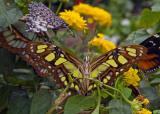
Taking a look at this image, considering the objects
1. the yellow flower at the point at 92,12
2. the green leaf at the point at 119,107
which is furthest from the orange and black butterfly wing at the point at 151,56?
the yellow flower at the point at 92,12

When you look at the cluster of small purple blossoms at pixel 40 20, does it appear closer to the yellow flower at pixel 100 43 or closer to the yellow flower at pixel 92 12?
the yellow flower at pixel 100 43

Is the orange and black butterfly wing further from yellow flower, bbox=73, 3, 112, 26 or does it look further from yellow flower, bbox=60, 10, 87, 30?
yellow flower, bbox=73, 3, 112, 26

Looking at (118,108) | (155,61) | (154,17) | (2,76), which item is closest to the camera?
(118,108)

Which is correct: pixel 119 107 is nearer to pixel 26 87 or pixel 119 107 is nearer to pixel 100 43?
pixel 26 87

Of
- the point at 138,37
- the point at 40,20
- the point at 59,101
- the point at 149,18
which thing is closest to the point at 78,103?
the point at 59,101

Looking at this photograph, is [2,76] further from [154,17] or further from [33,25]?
[154,17]

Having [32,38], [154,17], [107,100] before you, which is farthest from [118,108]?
[154,17]

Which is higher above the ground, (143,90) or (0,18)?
(0,18)

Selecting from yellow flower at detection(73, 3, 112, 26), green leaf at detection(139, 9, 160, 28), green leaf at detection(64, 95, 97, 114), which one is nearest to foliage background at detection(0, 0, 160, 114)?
green leaf at detection(64, 95, 97, 114)
